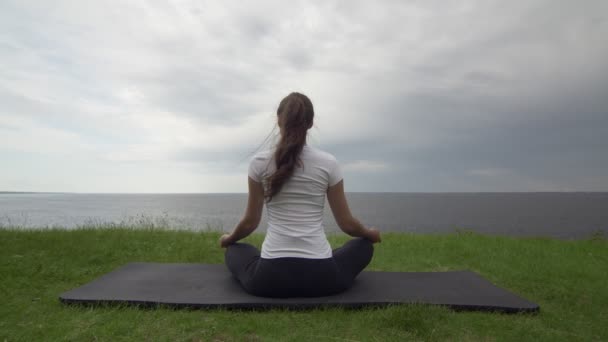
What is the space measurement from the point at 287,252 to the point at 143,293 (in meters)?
1.35

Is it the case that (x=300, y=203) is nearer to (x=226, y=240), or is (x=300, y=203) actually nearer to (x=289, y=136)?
(x=289, y=136)

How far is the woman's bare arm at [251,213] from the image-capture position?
290 cm

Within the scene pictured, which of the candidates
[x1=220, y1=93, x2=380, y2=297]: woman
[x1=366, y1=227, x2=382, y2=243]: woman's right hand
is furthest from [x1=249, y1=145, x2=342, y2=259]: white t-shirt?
[x1=366, y1=227, x2=382, y2=243]: woman's right hand

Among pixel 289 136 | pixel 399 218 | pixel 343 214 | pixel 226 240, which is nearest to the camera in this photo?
pixel 289 136

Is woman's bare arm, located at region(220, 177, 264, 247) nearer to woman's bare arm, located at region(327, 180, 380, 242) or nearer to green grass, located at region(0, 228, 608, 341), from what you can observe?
woman's bare arm, located at region(327, 180, 380, 242)

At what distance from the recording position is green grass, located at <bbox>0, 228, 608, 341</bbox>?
255 cm

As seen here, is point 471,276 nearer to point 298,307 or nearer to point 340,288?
point 340,288

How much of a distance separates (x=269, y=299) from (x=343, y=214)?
91 centimetres

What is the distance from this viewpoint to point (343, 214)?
3.03 metres

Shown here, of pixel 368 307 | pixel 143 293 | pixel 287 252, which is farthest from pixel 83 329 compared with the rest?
pixel 368 307

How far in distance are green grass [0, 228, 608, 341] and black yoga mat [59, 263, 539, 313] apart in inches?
3.8

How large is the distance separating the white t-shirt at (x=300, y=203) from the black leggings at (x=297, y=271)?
0.29 feet

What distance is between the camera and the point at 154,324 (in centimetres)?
265

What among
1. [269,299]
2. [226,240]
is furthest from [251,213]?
[269,299]
